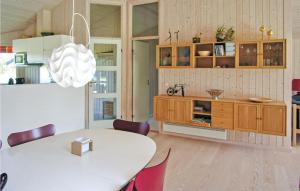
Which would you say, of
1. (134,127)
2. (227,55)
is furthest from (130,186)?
(227,55)

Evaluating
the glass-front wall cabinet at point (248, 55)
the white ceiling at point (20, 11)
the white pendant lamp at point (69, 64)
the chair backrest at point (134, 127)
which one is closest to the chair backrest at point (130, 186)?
the white pendant lamp at point (69, 64)

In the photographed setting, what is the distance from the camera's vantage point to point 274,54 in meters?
3.89

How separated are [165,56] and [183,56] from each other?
15.8 inches

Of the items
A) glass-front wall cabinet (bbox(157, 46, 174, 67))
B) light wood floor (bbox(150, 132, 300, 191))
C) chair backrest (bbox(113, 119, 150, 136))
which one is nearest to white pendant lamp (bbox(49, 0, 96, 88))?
chair backrest (bbox(113, 119, 150, 136))

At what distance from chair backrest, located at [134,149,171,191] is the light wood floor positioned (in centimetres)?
129

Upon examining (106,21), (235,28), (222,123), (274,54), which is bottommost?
(222,123)

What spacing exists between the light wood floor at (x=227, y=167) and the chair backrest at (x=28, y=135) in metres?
1.46

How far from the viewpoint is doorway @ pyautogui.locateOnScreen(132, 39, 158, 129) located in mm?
5747

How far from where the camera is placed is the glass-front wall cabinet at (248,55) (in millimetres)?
3992

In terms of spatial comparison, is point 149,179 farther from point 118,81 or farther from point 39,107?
point 118,81

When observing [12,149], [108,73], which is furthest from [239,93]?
[12,149]

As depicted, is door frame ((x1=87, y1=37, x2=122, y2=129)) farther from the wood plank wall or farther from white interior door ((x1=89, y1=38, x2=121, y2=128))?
the wood plank wall

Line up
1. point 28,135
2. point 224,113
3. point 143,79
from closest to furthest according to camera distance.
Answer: point 28,135 < point 224,113 < point 143,79

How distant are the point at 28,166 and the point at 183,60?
3.64 meters
